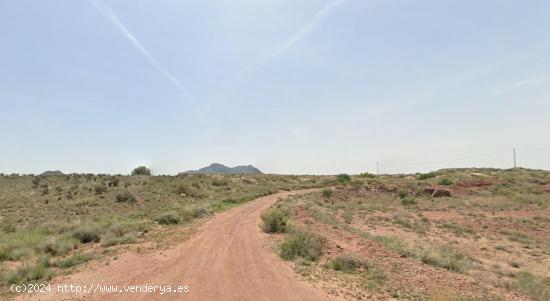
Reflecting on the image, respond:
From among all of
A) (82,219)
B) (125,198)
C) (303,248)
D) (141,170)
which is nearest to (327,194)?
(125,198)

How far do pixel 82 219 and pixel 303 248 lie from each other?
55.7ft

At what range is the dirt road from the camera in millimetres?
8539

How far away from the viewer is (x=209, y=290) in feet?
28.8

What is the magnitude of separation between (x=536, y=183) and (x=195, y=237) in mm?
46912

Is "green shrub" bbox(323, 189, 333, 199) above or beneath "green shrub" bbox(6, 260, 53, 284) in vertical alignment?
above

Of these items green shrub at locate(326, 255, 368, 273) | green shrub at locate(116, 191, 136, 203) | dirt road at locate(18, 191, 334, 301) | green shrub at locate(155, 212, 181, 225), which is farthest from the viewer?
green shrub at locate(116, 191, 136, 203)

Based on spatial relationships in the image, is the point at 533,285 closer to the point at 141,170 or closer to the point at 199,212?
the point at 199,212

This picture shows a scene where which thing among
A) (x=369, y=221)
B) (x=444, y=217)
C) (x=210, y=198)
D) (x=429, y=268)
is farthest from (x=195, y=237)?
(x=210, y=198)

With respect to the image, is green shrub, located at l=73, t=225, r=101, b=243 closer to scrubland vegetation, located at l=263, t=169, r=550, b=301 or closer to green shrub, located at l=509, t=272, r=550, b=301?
scrubland vegetation, located at l=263, t=169, r=550, b=301

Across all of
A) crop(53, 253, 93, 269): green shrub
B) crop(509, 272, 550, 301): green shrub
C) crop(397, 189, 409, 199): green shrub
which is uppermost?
crop(397, 189, 409, 199): green shrub

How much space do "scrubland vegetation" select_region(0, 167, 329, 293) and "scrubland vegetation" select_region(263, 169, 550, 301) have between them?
20.5ft

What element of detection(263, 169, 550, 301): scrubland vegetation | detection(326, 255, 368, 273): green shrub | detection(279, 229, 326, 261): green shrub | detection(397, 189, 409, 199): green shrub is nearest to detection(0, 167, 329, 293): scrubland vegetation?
detection(279, 229, 326, 261): green shrub

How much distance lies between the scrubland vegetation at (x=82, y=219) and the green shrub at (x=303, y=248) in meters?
5.37

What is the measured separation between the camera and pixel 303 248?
1236 centimetres
